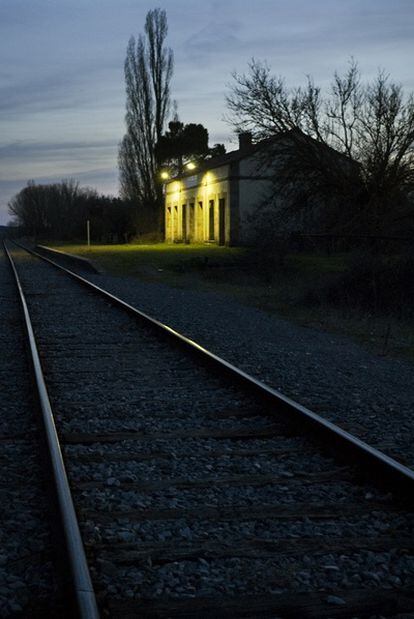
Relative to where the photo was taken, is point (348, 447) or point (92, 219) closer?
point (348, 447)

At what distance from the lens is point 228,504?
3965 millimetres

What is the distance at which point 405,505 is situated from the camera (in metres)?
3.88

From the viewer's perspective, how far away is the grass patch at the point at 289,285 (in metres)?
11.5

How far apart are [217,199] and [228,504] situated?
41831mm

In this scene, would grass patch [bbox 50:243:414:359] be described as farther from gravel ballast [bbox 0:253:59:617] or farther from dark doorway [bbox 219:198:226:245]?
dark doorway [bbox 219:198:226:245]

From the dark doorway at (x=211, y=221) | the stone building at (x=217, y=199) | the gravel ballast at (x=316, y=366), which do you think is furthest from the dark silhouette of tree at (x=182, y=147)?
the gravel ballast at (x=316, y=366)

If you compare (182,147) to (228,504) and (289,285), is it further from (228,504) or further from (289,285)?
(228,504)

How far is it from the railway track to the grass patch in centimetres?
435

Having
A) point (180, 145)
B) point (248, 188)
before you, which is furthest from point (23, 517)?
point (180, 145)

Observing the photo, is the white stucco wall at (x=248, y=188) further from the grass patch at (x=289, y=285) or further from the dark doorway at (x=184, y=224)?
the dark doorway at (x=184, y=224)

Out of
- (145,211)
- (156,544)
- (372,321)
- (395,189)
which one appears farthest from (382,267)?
(145,211)

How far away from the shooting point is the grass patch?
11.5 metres

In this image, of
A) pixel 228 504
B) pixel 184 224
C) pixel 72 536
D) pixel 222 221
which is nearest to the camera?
pixel 72 536

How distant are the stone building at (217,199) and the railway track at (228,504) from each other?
29.5 m
